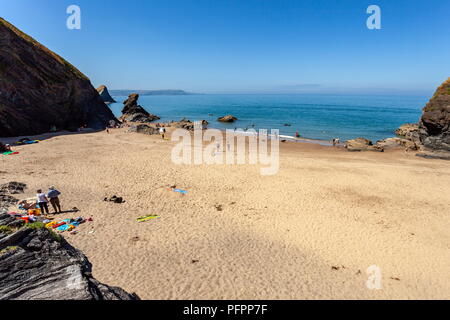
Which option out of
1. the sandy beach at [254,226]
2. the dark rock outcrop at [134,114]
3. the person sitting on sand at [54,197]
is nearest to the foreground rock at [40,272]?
the sandy beach at [254,226]

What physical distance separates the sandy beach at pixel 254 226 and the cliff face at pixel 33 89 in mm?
11621

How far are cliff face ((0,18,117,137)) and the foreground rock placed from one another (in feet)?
106

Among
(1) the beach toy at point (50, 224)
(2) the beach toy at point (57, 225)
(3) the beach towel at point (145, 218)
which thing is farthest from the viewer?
(3) the beach towel at point (145, 218)

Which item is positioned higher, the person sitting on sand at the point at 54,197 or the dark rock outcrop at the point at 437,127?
the dark rock outcrop at the point at 437,127

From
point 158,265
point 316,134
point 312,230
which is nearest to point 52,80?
point 158,265

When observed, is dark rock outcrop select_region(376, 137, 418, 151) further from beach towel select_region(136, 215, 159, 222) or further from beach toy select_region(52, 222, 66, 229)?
beach toy select_region(52, 222, 66, 229)

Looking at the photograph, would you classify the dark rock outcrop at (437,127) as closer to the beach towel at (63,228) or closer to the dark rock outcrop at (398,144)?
the dark rock outcrop at (398,144)

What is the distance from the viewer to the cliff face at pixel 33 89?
1224 inches

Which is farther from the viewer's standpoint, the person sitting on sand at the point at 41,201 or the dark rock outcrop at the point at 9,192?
the dark rock outcrop at the point at 9,192

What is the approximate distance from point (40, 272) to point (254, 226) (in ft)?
30.7

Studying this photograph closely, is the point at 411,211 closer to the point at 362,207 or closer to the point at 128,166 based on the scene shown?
the point at 362,207

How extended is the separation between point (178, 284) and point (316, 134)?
4437cm

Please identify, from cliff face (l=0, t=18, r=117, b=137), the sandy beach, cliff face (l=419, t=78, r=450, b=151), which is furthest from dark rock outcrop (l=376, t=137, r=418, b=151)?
cliff face (l=0, t=18, r=117, b=137)

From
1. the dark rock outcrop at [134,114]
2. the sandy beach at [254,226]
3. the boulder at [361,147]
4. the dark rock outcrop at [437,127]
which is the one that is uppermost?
the dark rock outcrop at [134,114]
